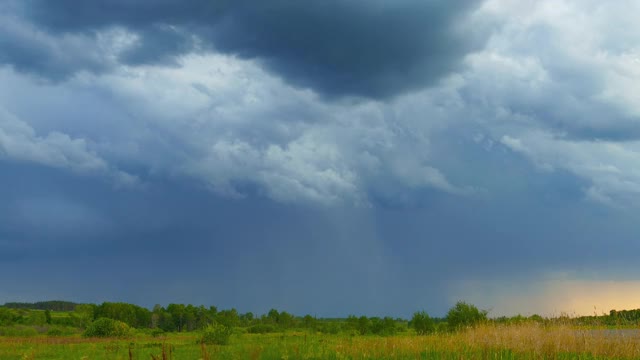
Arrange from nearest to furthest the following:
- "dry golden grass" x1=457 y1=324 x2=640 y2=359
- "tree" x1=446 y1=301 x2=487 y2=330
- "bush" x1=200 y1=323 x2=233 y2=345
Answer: "dry golden grass" x1=457 y1=324 x2=640 y2=359 < "bush" x1=200 y1=323 x2=233 y2=345 < "tree" x1=446 y1=301 x2=487 y2=330

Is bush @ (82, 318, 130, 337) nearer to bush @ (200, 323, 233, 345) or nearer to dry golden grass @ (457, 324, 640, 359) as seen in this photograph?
bush @ (200, 323, 233, 345)

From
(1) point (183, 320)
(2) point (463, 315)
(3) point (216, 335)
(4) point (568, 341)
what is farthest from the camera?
(1) point (183, 320)

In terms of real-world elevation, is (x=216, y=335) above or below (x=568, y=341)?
below

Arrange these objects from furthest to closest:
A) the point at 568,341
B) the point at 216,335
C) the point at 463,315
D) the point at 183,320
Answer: the point at 183,320 < the point at 463,315 < the point at 216,335 < the point at 568,341

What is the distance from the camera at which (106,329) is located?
230 feet

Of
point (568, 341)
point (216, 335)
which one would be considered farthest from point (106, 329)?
point (568, 341)

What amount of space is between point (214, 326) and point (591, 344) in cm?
2994

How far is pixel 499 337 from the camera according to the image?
25.8 metres

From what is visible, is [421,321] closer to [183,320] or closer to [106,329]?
[106,329]

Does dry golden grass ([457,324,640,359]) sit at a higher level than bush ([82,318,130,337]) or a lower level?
higher

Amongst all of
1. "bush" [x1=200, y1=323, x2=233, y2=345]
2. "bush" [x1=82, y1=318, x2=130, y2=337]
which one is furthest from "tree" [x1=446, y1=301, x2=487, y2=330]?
"bush" [x1=82, y1=318, x2=130, y2=337]

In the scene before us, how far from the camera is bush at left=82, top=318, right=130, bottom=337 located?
69.1 m

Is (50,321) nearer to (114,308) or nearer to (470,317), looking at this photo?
(114,308)

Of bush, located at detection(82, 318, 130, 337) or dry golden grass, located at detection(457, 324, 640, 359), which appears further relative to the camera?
bush, located at detection(82, 318, 130, 337)
